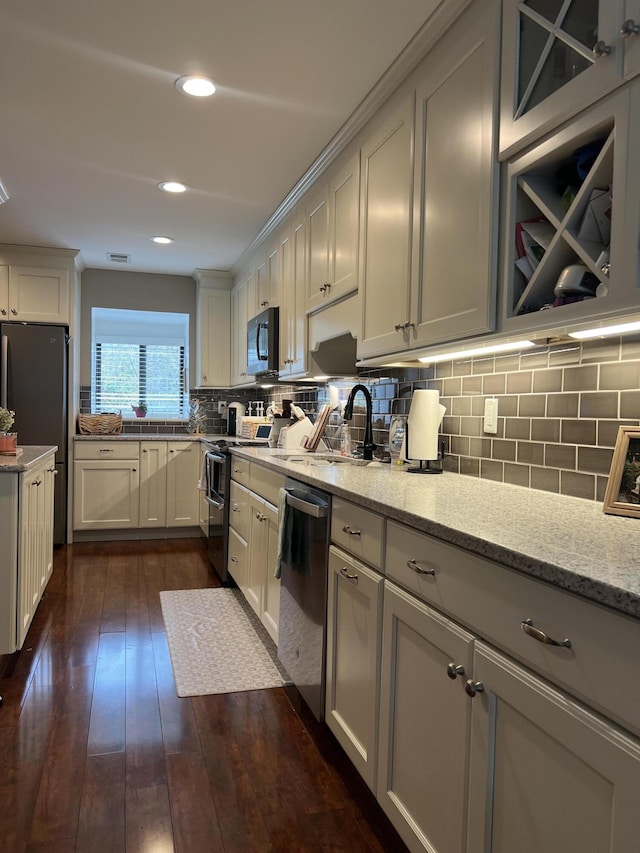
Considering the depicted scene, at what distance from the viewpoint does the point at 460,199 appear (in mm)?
1734

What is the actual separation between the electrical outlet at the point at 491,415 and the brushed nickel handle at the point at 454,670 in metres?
1.02

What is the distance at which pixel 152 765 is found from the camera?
186cm

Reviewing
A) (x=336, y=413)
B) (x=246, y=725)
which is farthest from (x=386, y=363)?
(x=246, y=725)

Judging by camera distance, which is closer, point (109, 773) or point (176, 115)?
point (109, 773)

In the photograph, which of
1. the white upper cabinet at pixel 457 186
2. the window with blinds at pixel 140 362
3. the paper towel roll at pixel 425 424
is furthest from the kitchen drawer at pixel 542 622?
the window with blinds at pixel 140 362

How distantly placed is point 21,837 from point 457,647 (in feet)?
4.20

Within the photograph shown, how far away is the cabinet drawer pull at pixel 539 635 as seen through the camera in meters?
0.90

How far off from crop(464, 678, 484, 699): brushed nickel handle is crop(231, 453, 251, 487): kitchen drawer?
2127 millimetres

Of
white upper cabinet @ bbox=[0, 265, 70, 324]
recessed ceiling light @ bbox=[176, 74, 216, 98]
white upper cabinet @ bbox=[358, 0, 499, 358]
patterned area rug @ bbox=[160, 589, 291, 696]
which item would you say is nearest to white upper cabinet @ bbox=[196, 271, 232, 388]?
white upper cabinet @ bbox=[0, 265, 70, 324]

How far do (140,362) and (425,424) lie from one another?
419 cm

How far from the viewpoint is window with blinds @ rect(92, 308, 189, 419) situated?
18.6 ft

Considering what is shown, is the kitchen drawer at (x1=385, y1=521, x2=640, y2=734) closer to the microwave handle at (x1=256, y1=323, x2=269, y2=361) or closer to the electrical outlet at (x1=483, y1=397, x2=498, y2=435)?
the electrical outlet at (x1=483, y1=397, x2=498, y2=435)

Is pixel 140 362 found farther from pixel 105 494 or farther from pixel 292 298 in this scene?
pixel 292 298

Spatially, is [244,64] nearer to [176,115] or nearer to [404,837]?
[176,115]
